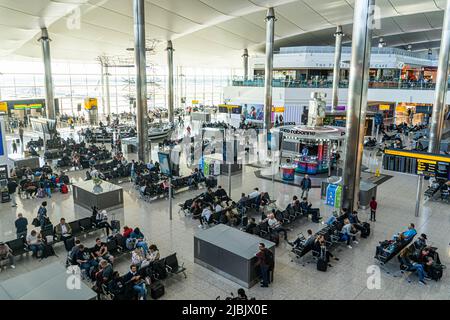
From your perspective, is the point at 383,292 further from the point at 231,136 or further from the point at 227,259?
the point at 231,136

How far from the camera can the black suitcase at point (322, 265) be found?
9375 mm

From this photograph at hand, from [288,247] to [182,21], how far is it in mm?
24461

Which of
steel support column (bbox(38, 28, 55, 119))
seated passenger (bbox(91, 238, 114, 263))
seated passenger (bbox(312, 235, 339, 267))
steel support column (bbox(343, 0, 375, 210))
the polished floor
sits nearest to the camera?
the polished floor

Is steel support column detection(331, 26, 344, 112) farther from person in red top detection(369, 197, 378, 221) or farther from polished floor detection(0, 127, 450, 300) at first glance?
person in red top detection(369, 197, 378, 221)

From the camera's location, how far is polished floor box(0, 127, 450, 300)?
27.8 ft

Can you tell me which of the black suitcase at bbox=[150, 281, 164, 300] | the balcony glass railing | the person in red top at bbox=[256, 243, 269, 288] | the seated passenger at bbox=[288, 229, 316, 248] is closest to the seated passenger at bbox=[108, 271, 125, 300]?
the black suitcase at bbox=[150, 281, 164, 300]

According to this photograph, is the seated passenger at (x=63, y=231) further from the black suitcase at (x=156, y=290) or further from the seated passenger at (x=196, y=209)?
the seated passenger at (x=196, y=209)

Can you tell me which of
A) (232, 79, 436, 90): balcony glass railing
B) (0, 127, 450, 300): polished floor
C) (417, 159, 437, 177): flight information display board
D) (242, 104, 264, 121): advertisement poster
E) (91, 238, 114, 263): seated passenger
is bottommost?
(0, 127, 450, 300): polished floor

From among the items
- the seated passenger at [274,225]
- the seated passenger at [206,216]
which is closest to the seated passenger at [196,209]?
the seated passenger at [206,216]

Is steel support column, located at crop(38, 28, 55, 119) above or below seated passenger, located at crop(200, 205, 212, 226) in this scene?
above

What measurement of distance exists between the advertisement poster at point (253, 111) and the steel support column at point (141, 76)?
19845 mm

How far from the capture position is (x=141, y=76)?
67.8 ft

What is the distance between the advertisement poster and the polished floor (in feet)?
73.9

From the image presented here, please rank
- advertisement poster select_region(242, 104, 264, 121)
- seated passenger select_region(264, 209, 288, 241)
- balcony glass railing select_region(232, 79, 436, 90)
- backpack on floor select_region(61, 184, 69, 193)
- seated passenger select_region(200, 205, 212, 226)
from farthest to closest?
advertisement poster select_region(242, 104, 264, 121) → balcony glass railing select_region(232, 79, 436, 90) → backpack on floor select_region(61, 184, 69, 193) → seated passenger select_region(200, 205, 212, 226) → seated passenger select_region(264, 209, 288, 241)
